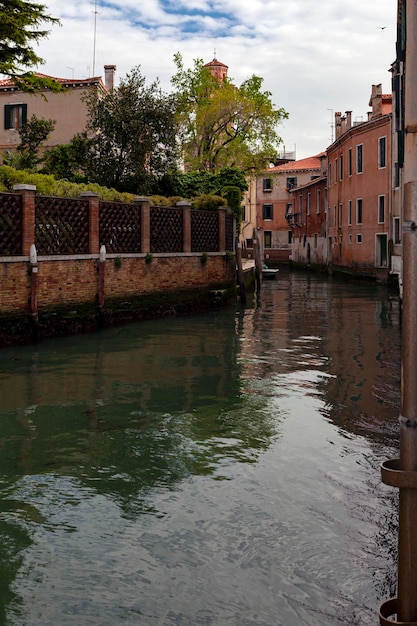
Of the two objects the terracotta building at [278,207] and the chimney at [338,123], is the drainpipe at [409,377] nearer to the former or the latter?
the chimney at [338,123]

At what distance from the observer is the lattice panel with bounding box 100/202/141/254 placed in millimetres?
14141

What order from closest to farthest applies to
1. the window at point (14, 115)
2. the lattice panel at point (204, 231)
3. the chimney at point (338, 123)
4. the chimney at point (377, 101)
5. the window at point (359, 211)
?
the lattice panel at point (204, 231), the window at point (14, 115), the chimney at point (377, 101), the window at point (359, 211), the chimney at point (338, 123)

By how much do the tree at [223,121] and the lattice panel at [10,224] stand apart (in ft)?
72.9

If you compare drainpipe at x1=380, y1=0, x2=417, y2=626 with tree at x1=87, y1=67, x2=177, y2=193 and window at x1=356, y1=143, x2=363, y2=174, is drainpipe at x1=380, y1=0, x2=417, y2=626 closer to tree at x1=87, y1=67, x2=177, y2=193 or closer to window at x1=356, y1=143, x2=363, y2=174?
tree at x1=87, y1=67, x2=177, y2=193

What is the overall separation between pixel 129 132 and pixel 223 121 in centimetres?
1252

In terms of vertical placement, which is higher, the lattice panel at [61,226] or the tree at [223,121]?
the tree at [223,121]

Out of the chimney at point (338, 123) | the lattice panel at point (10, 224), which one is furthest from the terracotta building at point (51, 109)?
the chimney at point (338, 123)

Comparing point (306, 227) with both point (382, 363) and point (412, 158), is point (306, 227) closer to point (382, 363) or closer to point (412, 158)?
point (382, 363)

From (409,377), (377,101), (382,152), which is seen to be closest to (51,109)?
(382,152)

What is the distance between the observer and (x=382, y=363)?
9.98 meters

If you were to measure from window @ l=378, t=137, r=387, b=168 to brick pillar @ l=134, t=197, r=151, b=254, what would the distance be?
53.4ft

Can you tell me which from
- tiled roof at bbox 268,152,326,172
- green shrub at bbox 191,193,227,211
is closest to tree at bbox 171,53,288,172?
green shrub at bbox 191,193,227,211

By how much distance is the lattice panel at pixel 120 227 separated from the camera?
46.4 ft

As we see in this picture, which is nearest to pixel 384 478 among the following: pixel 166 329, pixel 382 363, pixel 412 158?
pixel 412 158
